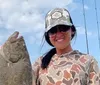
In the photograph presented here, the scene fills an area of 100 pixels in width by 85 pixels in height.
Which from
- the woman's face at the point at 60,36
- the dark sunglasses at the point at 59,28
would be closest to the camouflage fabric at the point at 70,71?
the woman's face at the point at 60,36

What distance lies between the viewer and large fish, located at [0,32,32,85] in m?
5.72

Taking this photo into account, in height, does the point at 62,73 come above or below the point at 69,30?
below

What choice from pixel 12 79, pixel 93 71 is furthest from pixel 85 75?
pixel 12 79

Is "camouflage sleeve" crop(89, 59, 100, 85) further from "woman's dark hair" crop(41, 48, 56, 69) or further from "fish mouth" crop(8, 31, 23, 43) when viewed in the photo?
"fish mouth" crop(8, 31, 23, 43)

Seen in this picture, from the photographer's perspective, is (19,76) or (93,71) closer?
(19,76)

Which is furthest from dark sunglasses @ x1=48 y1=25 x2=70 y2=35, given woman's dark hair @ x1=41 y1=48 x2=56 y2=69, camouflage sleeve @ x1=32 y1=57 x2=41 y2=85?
camouflage sleeve @ x1=32 y1=57 x2=41 y2=85

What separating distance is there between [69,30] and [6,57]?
932 mm

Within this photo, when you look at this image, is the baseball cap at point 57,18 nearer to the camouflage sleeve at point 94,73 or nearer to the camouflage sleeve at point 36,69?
the camouflage sleeve at point 36,69

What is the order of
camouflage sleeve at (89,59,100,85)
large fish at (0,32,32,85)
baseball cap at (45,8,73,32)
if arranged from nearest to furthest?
large fish at (0,32,32,85), camouflage sleeve at (89,59,100,85), baseball cap at (45,8,73,32)

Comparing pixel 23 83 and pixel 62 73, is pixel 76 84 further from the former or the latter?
pixel 23 83

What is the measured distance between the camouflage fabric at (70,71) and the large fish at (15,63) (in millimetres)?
270

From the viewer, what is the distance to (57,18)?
A: 632 cm

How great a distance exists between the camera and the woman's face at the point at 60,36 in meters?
6.18

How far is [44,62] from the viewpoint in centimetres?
635
